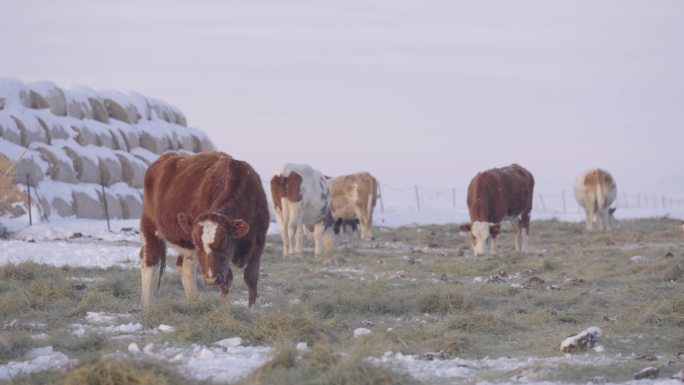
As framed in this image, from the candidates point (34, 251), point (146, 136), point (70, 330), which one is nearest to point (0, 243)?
point (34, 251)

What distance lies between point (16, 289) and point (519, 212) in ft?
47.0

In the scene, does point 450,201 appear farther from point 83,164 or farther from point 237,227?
point 237,227

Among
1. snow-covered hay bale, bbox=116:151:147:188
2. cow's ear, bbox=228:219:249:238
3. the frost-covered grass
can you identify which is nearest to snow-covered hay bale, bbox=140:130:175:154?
snow-covered hay bale, bbox=116:151:147:188

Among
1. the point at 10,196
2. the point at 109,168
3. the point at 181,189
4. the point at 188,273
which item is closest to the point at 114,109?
the point at 109,168

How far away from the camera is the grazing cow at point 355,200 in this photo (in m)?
31.0

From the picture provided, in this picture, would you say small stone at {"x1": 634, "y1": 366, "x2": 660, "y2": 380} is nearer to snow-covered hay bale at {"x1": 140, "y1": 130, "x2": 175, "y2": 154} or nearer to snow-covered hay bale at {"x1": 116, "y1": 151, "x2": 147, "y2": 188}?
snow-covered hay bale at {"x1": 116, "y1": 151, "x2": 147, "y2": 188}

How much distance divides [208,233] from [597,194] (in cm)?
2686

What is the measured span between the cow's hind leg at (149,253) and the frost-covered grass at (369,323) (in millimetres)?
309

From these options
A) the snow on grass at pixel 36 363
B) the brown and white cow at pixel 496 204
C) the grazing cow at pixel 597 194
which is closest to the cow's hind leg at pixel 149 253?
the snow on grass at pixel 36 363

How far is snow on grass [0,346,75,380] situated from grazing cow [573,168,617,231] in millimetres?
27623

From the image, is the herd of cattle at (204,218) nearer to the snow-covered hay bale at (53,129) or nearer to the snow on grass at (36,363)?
the snow on grass at (36,363)

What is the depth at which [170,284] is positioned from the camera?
13297 millimetres

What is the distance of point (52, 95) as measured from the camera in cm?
3816

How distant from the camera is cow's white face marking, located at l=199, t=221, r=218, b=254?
9.97 metres
